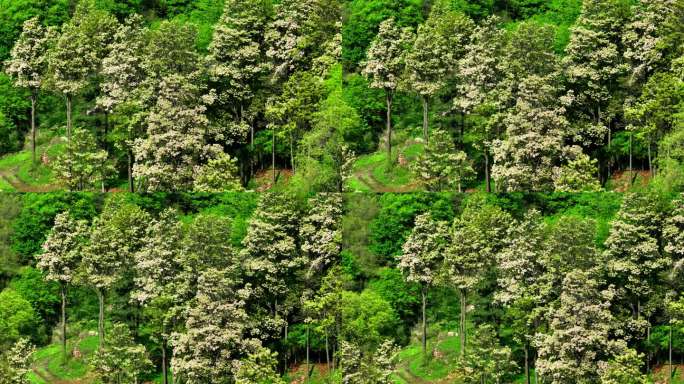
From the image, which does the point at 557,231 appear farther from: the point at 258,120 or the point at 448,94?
the point at 258,120

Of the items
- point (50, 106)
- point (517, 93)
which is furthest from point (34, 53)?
point (517, 93)

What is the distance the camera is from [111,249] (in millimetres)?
103312

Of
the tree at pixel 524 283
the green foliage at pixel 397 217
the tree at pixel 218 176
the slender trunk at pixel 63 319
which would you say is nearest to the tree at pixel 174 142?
the tree at pixel 218 176

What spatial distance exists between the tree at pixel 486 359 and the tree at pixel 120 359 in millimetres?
18607

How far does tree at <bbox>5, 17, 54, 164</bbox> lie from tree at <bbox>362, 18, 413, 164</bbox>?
20.1m

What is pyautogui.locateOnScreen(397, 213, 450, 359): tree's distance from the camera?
349ft

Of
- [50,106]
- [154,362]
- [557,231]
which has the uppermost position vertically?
[50,106]

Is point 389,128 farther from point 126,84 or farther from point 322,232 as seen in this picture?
point 126,84

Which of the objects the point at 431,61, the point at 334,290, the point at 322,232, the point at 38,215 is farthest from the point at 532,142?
the point at 38,215

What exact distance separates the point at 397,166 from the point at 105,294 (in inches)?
759

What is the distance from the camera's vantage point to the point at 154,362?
10456 cm

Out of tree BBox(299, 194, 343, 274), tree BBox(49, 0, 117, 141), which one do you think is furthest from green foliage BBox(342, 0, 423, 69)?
tree BBox(49, 0, 117, 141)

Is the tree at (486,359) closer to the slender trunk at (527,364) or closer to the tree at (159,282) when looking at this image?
the slender trunk at (527,364)

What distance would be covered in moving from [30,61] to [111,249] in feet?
48.9
